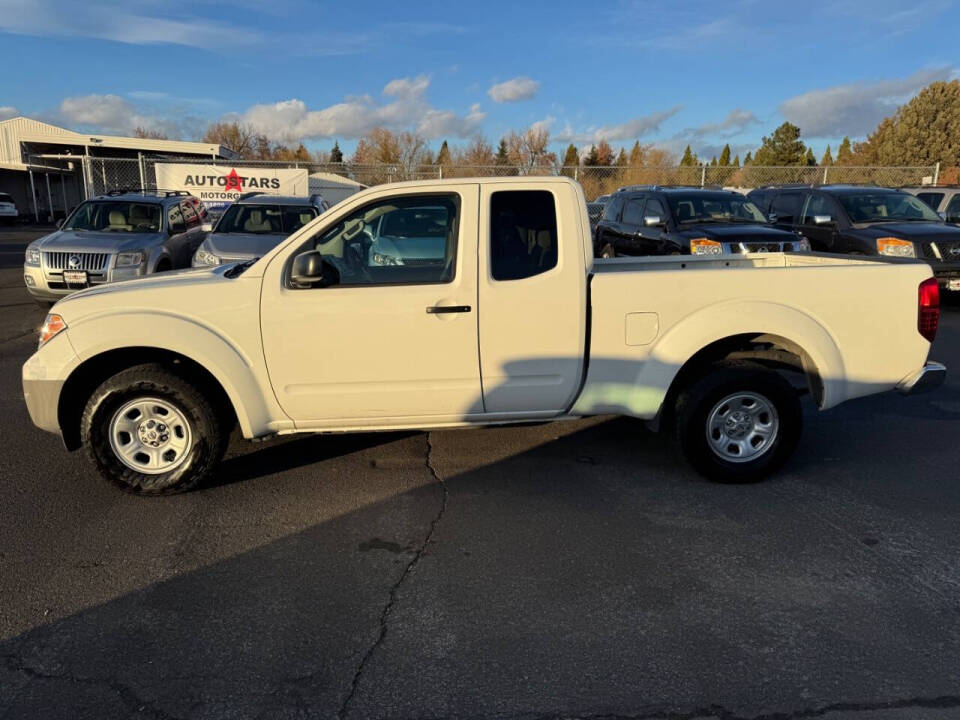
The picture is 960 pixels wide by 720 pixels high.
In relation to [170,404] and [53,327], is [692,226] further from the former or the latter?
[53,327]

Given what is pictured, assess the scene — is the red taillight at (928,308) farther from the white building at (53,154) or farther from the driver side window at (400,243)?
the white building at (53,154)

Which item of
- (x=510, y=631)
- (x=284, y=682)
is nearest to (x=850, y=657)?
(x=510, y=631)

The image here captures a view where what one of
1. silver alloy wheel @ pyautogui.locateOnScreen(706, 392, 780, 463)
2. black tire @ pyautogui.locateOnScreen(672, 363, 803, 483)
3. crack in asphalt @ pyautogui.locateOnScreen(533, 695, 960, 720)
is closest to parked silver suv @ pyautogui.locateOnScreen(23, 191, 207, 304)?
black tire @ pyautogui.locateOnScreen(672, 363, 803, 483)

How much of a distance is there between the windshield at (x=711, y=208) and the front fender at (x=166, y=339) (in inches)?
312

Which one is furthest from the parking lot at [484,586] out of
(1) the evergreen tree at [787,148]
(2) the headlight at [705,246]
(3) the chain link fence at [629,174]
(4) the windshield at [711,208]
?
(1) the evergreen tree at [787,148]

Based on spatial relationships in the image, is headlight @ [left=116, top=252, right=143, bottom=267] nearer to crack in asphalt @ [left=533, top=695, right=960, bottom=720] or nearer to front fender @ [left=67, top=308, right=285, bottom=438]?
front fender @ [left=67, top=308, right=285, bottom=438]

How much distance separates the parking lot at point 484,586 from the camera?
8.71ft

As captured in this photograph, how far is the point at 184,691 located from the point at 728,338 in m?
3.65

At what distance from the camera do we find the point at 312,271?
4074 millimetres

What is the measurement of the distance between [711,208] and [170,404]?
8802 millimetres

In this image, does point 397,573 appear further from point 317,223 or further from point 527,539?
point 317,223

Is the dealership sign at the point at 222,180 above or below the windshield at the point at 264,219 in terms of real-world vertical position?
above

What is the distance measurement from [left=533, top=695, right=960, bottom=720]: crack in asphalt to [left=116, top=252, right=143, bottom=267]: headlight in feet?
31.7

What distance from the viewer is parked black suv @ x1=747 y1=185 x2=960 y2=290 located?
10.3 m
